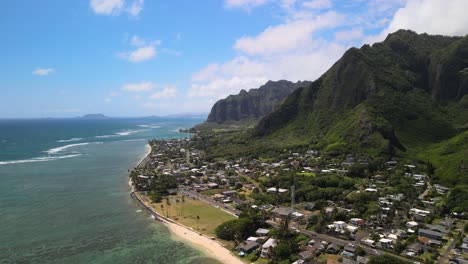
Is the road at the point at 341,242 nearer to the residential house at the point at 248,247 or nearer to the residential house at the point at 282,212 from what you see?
the residential house at the point at 282,212

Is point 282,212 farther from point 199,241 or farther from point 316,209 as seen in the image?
point 199,241

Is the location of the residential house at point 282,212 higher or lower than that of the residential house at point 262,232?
higher

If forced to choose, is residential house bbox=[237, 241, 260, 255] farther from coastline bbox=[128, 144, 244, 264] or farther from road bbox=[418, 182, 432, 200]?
road bbox=[418, 182, 432, 200]

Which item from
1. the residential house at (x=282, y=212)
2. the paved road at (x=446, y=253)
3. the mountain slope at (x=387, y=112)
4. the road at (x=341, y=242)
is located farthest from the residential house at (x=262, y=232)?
the mountain slope at (x=387, y=112)

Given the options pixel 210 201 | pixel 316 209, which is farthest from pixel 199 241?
pixel 316 209

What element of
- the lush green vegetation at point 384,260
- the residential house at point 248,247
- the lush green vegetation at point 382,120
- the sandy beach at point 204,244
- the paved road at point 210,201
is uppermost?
the lush green vegetation at point 382,120

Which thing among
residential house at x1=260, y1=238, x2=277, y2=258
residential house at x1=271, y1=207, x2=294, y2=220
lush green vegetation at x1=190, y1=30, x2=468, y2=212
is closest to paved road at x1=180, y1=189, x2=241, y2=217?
residential house at x1=271, y1=207, x2=294, y2=220
